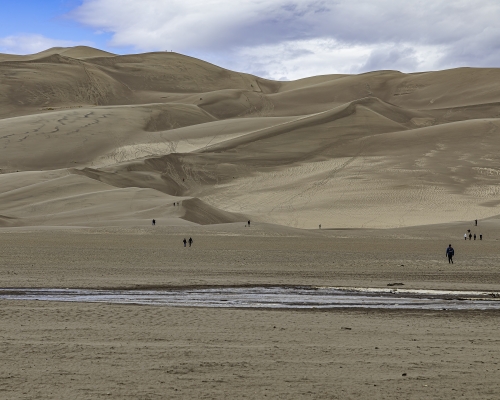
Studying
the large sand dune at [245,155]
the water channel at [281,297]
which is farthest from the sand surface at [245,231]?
the water channel at [281,297]

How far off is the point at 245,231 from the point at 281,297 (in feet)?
65.5

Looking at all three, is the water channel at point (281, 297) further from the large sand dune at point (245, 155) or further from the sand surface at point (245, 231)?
the large sand dune at point (245, 155)

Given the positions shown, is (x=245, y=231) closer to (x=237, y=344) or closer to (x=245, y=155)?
(x=237, y=344)

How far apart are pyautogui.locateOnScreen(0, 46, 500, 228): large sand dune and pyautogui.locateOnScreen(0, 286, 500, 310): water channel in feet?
68.3

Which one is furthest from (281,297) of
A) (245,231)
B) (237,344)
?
(245,231)

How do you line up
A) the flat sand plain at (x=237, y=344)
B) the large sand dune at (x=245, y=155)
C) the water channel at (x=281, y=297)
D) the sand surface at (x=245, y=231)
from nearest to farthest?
the flat sand plain at (x=237, y=344) < the sand surface at (x=245, y=231) < the water channel at (x=281, y=297) < the large sand dune at (x=245, y=155)

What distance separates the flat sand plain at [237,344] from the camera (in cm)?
849

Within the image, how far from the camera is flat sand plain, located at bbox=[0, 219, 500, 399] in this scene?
27.9ft

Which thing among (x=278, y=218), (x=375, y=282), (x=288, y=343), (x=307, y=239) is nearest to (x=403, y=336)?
(x=288, y=343)

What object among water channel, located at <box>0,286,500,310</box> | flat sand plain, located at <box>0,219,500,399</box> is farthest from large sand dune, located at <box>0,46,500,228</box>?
water channel, located at <box>0,286,500,310</box>

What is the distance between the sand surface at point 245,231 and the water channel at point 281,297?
94cm

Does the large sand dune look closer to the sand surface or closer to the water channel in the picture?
the sand surface

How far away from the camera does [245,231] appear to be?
3609 centimetres

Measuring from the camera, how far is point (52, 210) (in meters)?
42.9
